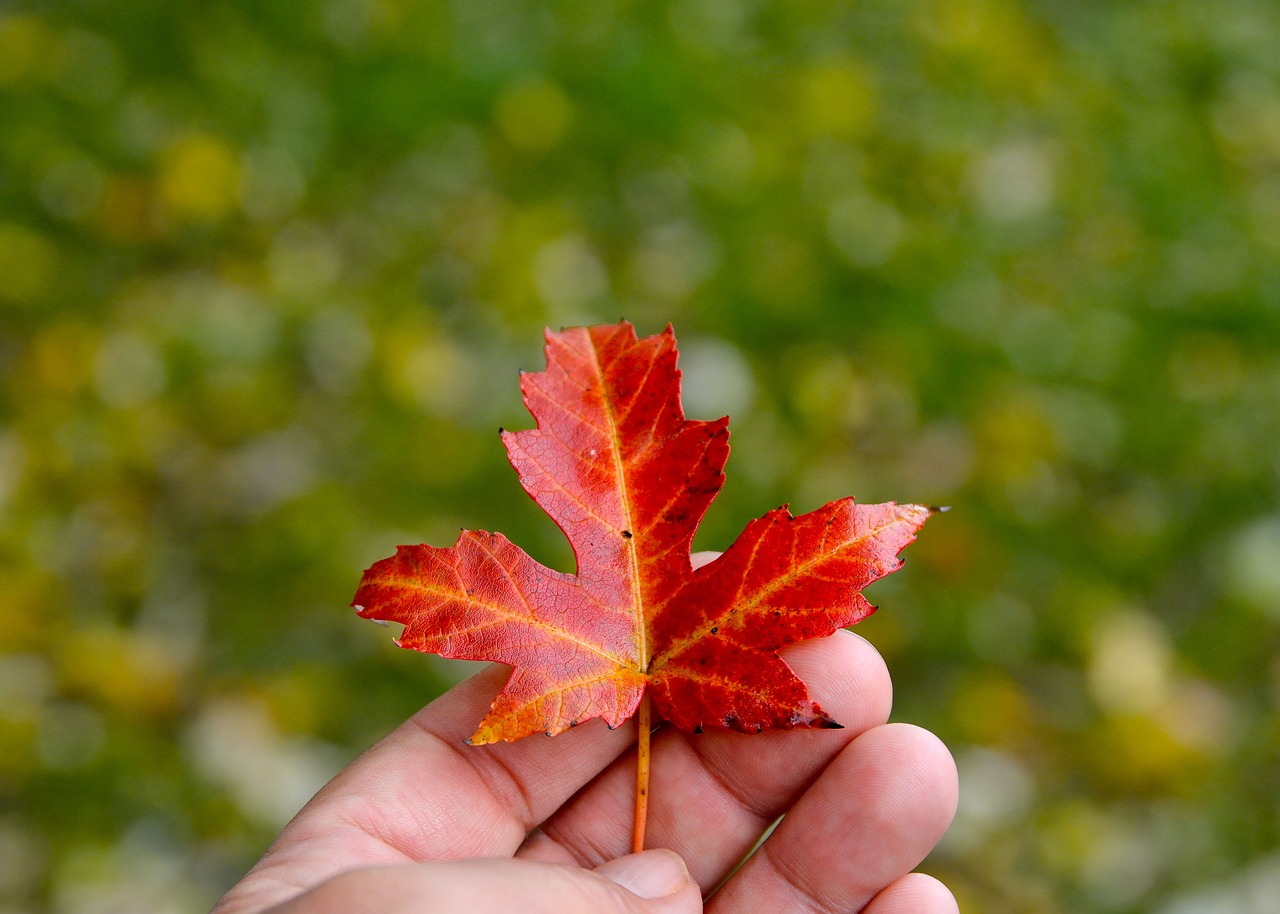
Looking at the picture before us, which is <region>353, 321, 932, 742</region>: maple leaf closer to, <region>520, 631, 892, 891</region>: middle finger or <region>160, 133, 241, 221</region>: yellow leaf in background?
<region>520, 631, 892, 891</region>: middle finger

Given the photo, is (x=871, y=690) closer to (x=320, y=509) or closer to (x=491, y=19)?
(x=320, y=509)

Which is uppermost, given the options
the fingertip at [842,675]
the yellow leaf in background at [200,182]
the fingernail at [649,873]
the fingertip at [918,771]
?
the yellow leaf in background at [200,182]

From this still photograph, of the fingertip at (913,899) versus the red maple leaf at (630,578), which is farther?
the fingertip at (913,899)

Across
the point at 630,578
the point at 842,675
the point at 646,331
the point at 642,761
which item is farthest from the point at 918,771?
the point at 646,331

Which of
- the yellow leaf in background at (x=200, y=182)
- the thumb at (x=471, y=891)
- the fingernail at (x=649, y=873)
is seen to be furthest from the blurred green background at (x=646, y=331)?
the thumb at (x=471, y=891)

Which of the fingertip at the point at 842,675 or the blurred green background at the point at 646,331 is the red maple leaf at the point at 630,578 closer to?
the fingertip at the point at 842,675

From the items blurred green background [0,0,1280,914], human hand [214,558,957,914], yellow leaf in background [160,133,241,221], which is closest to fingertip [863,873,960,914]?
human hand [214,558,957,914]
